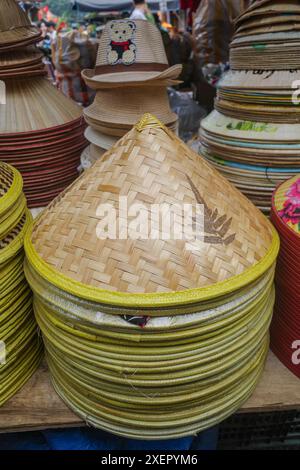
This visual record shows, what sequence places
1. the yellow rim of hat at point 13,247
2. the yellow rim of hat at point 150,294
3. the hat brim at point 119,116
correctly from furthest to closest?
the hat brim at point 119,116 → the yellow rim of hat at point 13,247 → the yellow rim of hat at point 150,294

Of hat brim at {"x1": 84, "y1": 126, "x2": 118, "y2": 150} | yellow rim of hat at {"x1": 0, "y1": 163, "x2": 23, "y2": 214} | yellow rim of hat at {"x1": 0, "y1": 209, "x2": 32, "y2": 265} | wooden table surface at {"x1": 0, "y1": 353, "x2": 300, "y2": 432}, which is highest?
yellow rim of hat at {"x1": 0, "y1": 163, "x2": 23, "y2": 214}

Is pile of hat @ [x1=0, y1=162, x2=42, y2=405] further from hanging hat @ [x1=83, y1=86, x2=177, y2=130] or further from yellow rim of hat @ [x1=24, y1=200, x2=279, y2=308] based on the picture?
hanging hat @ [x1=83, y1=86, x2=177, y2=130]

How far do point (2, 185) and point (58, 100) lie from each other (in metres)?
1.06

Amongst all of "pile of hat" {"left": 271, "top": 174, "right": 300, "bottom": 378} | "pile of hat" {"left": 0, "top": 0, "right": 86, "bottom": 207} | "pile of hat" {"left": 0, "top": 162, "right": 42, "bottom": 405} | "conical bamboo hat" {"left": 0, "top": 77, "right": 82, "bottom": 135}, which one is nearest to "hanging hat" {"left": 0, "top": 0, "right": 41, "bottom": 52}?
"pile of hat" {"left": 0, "top": 0, "right": 86, "bottom": 207}

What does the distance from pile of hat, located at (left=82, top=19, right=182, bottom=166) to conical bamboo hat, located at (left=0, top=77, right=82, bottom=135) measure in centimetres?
21

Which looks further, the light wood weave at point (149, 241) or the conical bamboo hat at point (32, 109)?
the conical bamboo hat at point (32, 109)

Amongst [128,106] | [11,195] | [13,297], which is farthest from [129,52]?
[13,297]

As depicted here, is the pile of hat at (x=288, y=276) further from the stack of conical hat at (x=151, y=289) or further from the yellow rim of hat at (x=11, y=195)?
the yellow rim of hat at (x=11, y=195)

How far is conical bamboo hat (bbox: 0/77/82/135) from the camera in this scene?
177 centimetres

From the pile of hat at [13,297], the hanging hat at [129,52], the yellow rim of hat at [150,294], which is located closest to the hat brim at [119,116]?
the hanging hat at [129,52]

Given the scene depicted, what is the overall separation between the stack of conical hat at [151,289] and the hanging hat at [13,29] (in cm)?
104

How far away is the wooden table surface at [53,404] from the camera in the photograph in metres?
1.18

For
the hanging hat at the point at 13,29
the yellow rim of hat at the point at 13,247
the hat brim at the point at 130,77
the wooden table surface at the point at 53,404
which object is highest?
the hanging hat at the point at 13,29

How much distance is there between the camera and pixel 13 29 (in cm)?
174
